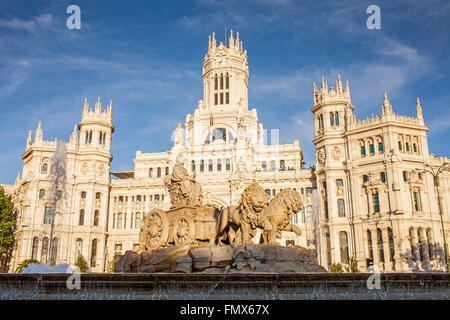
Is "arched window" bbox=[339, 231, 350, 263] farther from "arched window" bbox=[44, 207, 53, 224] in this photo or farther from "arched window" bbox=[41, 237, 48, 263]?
"arched window" bbox=[44, 207, 53, 224]

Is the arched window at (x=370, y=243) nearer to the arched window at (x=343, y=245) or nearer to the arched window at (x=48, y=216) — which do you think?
the arched window at (x=343, y=245)

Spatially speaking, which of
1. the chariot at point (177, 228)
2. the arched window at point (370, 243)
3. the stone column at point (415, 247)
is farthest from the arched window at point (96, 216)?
the chariot at point (177, 228)

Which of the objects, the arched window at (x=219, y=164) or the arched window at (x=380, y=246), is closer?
the arched window at (x=380, y=246)

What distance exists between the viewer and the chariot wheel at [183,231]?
19891 mm

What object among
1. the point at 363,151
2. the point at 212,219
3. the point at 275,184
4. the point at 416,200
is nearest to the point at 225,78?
the point at 275,184

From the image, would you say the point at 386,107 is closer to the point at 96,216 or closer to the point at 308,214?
the point at 308,214

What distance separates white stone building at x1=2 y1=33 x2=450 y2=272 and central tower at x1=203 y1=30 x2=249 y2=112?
34.2 inches

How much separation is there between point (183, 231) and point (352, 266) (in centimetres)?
3307

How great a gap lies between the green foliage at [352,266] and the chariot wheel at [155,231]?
32.7m
